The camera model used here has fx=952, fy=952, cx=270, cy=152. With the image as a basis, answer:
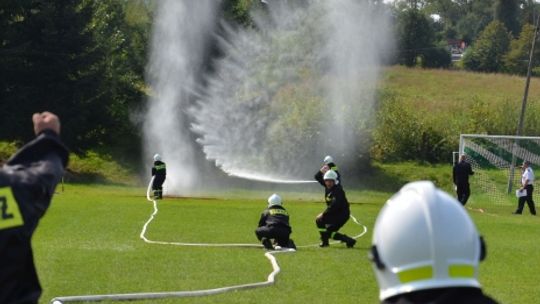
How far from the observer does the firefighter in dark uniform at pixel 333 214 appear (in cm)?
1705

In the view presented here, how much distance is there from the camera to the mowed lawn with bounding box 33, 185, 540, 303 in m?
11.5

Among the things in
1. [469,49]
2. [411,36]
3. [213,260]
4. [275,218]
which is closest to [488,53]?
[469,49]

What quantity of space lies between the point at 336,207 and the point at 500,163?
72.2ft

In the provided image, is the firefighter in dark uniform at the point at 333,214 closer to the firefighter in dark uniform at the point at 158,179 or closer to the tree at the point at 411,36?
the firefighter in dark uniform at the point at 158,179

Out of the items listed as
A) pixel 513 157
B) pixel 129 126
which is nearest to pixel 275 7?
pixel 129 126

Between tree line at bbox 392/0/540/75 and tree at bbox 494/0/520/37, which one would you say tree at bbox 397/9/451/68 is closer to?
tree line at bbox 392/0/540/75

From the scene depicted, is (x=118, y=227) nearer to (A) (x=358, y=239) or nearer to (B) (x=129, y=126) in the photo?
(A) (x=358, y=239)

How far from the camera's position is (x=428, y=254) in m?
2.83

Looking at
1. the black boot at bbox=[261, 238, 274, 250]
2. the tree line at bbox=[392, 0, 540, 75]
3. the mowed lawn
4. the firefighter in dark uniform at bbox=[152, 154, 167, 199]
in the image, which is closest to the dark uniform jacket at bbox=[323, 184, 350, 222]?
the mowed lawn

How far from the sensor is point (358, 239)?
63.6ft

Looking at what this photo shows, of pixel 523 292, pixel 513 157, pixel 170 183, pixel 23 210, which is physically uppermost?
pixel 23 210

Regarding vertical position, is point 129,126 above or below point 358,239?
below

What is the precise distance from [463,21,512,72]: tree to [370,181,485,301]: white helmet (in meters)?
82.6

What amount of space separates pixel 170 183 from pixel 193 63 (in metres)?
8.85
